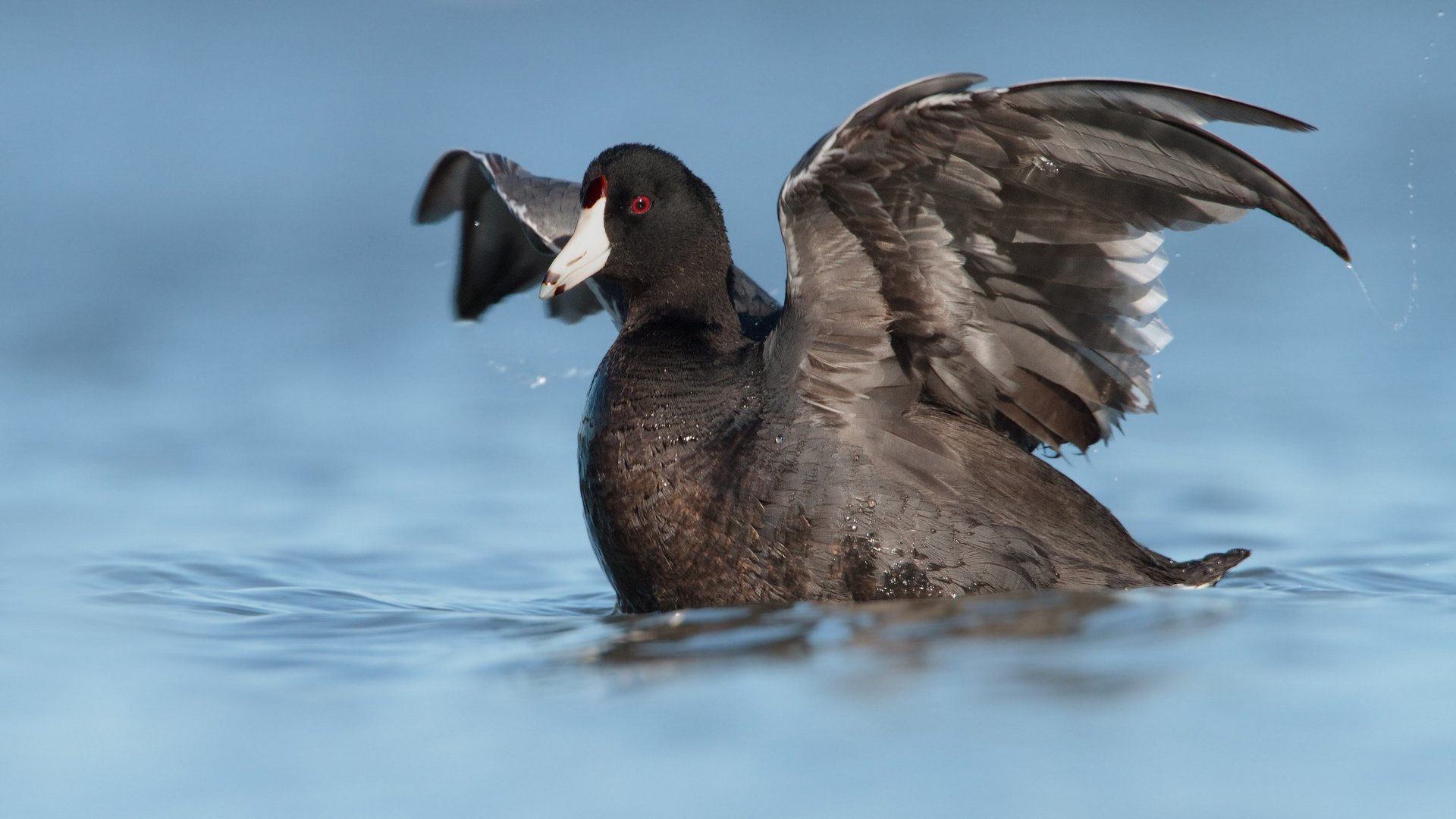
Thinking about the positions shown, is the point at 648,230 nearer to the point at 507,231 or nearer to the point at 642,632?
the point at 642,632

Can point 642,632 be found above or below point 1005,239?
below

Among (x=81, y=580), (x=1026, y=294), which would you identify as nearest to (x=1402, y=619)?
(x=1026, y=294)

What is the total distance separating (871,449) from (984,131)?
944mm

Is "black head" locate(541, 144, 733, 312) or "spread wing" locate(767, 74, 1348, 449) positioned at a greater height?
"black head" locate(541, 144, 733, 312)

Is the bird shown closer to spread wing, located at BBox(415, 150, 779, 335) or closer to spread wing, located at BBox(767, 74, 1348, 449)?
spread wing, located at BBox(767, 74, 1348, 449)

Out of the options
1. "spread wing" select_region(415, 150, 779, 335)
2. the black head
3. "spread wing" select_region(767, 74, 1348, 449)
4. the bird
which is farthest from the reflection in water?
"spread wing" select_region(415, 150, 779, 335)

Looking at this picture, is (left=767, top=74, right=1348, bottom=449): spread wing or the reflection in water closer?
the reflection in water

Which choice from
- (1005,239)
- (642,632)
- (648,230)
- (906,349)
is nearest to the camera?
(642,632)

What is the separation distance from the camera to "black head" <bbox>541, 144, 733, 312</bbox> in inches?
187

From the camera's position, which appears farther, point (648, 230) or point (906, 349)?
point (648, 230)

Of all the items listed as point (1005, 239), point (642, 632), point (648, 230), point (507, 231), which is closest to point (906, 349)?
point (1005, 239)

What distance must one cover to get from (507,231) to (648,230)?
152cm

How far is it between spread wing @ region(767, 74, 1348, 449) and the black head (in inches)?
18.4

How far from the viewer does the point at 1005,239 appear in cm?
427
